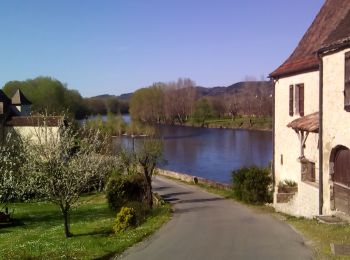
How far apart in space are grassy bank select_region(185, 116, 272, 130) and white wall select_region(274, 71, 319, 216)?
7446 cm

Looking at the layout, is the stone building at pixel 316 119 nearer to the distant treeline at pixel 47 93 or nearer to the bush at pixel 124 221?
the bush at pixel 124 221

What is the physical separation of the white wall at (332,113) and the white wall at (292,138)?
5.67ft

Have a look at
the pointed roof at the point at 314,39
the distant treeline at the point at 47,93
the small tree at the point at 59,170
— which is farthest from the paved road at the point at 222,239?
the distant treeline at the point at 47,93

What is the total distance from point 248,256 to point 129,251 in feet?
10.4

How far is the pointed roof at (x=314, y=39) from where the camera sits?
1984 cm

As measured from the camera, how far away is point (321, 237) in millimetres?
12609

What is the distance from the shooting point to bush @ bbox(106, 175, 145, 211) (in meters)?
25.2

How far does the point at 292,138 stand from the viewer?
21906mm

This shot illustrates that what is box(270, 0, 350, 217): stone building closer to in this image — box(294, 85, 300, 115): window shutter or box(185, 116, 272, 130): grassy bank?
box(294, 85, 300, 115): window shutter

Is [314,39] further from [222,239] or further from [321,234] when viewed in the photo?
[222,239]

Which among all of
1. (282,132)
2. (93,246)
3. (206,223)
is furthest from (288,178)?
(93,246)

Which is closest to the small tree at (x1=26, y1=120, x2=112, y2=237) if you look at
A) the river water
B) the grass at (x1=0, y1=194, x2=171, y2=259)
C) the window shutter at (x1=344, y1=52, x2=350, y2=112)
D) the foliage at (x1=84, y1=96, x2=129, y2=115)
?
the grass at (x1=0, y1=194, x2=171, y2=259)

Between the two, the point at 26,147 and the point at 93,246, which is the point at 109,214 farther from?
the point at 93,246

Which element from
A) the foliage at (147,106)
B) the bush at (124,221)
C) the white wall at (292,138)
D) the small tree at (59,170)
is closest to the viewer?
the bush at (124,221)
